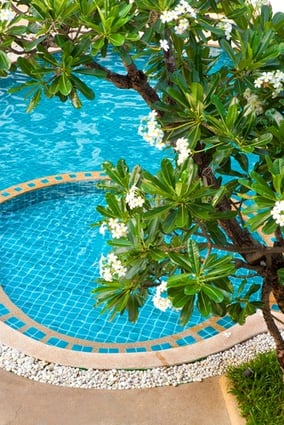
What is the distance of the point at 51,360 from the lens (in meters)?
4.38

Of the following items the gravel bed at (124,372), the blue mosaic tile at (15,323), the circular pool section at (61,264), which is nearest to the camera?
the gravel bed at (124,372)

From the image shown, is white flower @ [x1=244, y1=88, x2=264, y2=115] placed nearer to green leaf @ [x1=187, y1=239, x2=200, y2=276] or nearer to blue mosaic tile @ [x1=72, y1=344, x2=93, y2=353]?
green leaf @ [x1=187, y1=239, x2=200, y2=276]

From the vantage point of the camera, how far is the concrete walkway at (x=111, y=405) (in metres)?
3.83

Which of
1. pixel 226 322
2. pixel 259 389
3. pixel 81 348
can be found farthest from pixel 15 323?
pixel 259 389

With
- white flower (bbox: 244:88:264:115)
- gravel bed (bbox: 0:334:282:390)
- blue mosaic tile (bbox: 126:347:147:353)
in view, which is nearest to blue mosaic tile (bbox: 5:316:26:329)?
gravel bed (bbox: 0:334:282:390)

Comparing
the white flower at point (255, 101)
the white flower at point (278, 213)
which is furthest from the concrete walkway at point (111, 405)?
the white flower at point (278, 213)

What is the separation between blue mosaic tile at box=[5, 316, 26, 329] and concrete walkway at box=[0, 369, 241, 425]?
78 centimetres

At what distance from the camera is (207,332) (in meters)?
4.91

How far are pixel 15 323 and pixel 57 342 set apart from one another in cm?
41

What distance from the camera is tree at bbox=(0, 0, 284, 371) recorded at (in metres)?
2.06

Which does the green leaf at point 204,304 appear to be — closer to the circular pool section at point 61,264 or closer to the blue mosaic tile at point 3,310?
the circular pool section at point 61,264

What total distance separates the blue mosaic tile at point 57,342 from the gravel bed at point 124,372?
1.18ft

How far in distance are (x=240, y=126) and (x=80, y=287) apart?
3.67 meters

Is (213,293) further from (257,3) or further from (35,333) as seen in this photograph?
(35,333)
